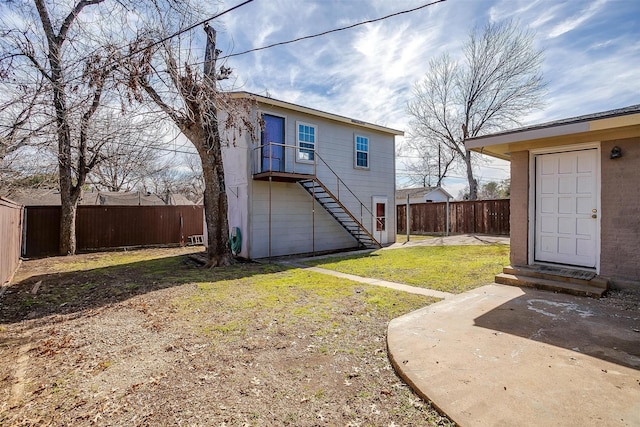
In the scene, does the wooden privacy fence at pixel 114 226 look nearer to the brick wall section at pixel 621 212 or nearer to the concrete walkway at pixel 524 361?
the concrete walkway at pixel 524 361

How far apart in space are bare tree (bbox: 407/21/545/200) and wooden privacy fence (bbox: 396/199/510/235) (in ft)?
14.6

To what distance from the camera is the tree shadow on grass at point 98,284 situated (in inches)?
211

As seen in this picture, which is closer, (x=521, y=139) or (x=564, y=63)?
(x=521, y=139)

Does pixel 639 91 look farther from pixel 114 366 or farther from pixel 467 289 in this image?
pixel 114 366

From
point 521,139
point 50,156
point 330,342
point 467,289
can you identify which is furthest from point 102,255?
point 521,139

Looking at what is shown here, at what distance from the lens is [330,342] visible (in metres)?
3.64

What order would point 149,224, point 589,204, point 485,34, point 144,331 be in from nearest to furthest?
point 144,331 → point 589,204 → point 149,224 → point 485,34

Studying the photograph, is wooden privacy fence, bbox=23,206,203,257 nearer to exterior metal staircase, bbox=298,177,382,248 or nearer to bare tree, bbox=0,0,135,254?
bare tree, bbox=0,0,135,254

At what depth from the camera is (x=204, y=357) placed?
3344 mm

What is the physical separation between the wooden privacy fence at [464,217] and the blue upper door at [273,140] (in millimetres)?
10921

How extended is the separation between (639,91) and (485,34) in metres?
11.9

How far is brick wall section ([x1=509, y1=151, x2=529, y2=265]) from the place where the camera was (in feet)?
20.7

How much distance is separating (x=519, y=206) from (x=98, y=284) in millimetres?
9046

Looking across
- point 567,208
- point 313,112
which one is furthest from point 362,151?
point 567,208
